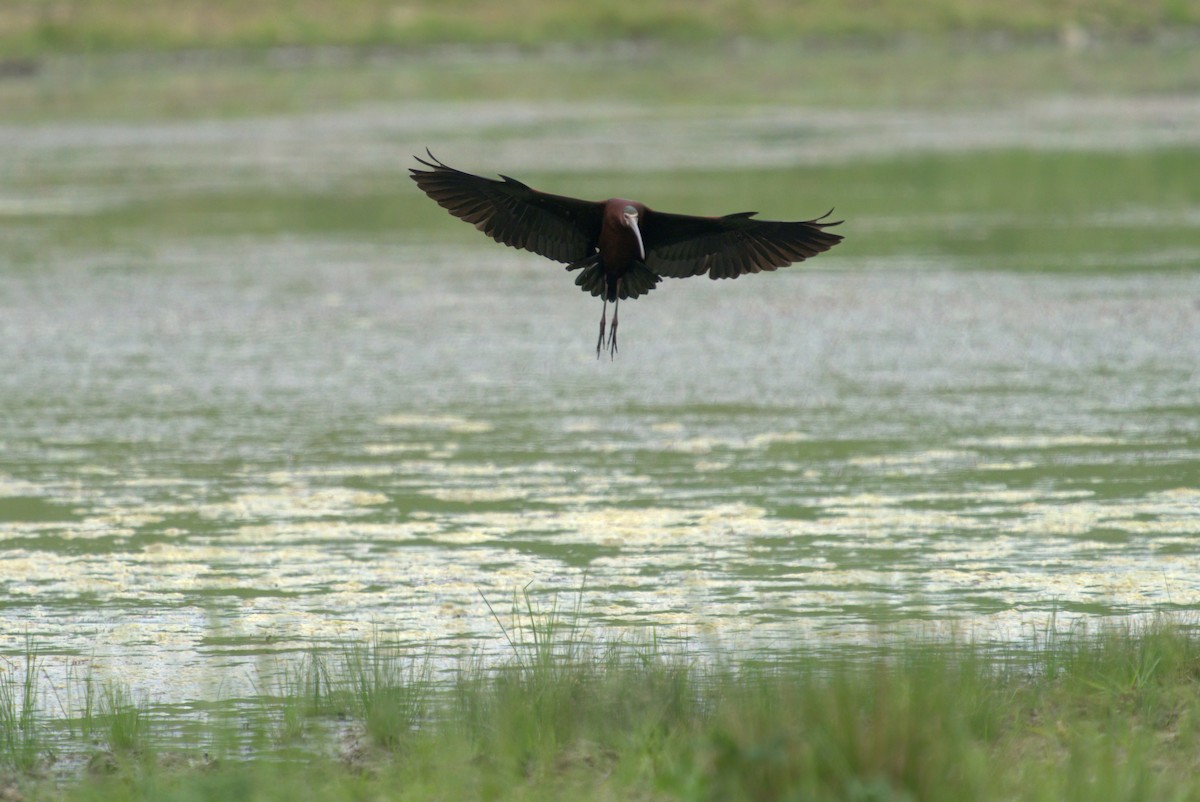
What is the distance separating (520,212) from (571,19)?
133ft

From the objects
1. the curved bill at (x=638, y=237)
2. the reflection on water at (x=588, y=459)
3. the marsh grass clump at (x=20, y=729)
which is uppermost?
the curved bill at (x=638, y=237)

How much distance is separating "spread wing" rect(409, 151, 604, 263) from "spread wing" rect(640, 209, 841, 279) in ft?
0.71

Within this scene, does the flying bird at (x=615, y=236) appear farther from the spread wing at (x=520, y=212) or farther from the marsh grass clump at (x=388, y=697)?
the marsh grass clump at (x=388, y=697)

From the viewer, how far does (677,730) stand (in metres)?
5.29

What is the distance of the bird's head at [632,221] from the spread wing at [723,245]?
21 centimetres

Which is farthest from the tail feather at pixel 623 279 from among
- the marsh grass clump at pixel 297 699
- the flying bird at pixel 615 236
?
the marsh grass clump at pixel 297 699

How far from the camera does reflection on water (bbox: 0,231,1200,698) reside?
290 inches

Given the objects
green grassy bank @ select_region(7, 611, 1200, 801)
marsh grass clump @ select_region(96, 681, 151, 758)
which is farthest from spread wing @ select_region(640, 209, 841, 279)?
marsh grass clump @ select_region(96, 681, 151, 758)

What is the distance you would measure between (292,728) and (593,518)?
3137mm

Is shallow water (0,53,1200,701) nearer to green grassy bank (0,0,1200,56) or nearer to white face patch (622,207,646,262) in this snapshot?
white face patch (622,207,646,262)

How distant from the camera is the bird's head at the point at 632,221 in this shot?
659cm

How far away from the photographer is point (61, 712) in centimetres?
619

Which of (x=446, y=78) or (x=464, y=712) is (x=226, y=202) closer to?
(x=464, y=712)

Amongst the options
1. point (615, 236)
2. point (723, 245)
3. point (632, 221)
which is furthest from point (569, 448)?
point (632, 221)
